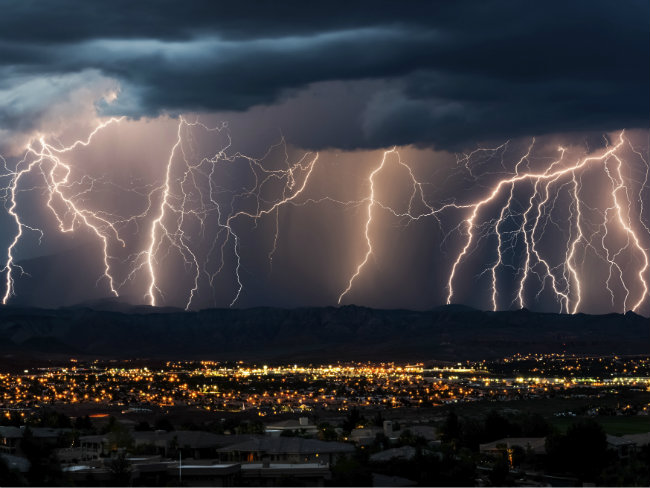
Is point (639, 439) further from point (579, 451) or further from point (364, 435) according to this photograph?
point (364, 435)

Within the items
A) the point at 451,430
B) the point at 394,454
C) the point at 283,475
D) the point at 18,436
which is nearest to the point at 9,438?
the point at 18,436

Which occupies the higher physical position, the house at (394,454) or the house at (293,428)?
the house at (293,428)

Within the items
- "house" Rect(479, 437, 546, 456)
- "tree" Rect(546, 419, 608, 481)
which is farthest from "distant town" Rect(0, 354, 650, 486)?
"house" Rect(479, 437, 546, 456)

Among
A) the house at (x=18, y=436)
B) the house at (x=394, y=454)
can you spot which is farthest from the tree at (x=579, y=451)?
the house at (x=18, y=436)

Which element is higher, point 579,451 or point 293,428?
point 293,428

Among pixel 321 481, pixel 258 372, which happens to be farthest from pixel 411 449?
pixel 258 372

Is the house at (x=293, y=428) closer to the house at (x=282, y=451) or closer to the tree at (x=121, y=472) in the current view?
the house at (x=282, y=451)
